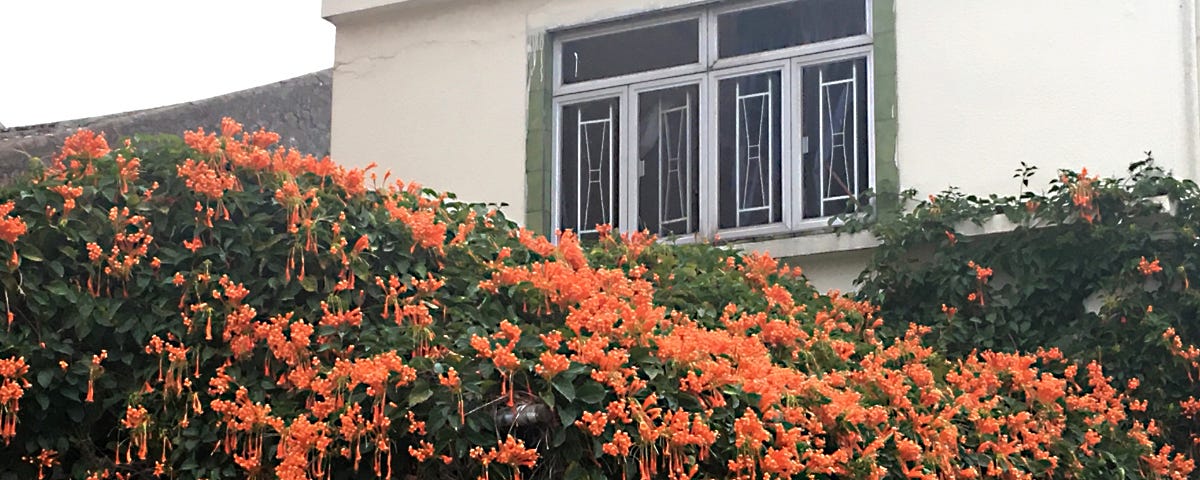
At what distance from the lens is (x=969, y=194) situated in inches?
350

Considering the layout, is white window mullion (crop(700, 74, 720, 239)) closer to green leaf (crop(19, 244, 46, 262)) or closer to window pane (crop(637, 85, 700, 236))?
window pane (crop(637, 85, 700, 236))

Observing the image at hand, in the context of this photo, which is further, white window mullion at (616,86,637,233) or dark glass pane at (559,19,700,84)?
dark glass pane at (559,19,700,84)

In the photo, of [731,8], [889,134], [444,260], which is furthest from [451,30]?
[444,260]

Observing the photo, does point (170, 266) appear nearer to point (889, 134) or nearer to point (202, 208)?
point (202, 208)

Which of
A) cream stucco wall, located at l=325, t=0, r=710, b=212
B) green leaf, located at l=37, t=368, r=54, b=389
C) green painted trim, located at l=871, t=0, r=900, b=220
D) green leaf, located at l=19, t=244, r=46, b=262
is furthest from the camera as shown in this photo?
cream stucco wall, located at l=325, t=0, r=710, b=212

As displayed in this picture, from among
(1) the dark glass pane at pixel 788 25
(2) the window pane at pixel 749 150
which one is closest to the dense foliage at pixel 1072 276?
(2) the window pane at pixel 749 150

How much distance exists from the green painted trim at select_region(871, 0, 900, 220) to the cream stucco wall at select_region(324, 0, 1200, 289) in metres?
0.04

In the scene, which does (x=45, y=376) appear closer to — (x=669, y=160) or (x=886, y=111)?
(x=669, y=160)

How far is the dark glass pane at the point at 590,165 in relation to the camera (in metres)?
9.84

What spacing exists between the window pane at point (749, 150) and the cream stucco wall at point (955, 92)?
1.63ft

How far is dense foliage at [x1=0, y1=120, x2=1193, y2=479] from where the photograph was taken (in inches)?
234

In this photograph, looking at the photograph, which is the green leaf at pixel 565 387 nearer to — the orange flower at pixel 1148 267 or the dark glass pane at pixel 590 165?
the orange flower at pixel 1148 267

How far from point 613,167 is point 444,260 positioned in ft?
9.74

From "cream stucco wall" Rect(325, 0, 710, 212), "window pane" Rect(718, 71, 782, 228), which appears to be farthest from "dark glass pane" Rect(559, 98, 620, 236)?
"window pane" Rect(718, 71, 782, 228)
